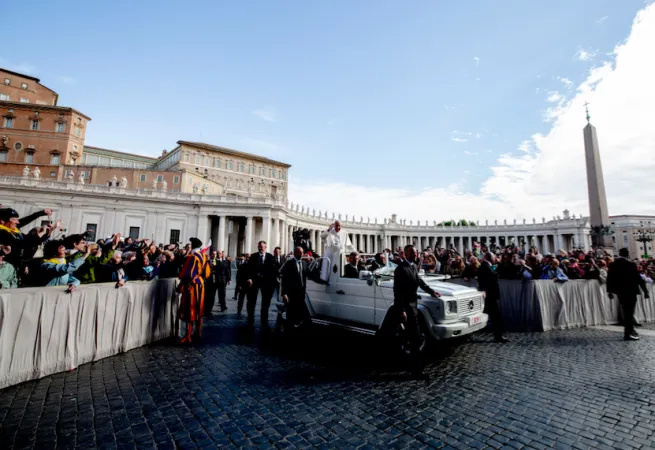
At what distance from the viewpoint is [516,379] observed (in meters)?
4.76

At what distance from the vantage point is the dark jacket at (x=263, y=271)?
750 centimetres

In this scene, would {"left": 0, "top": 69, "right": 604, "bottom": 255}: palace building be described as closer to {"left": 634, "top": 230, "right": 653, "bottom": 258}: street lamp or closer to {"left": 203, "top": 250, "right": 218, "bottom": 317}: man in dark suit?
{"left": 634, "top": 230, "right": 653, "bottom": 258}: street lamp

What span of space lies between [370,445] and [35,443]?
3.24m

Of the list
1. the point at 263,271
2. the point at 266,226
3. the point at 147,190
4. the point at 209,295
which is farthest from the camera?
the point at 266,226

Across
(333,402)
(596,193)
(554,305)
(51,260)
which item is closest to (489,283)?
(554,305)

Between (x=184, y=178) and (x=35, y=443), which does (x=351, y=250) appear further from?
(x=184, y=178)

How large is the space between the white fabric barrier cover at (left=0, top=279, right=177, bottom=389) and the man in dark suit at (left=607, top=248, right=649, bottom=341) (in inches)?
456

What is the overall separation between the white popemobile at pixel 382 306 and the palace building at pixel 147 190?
36.0 metres

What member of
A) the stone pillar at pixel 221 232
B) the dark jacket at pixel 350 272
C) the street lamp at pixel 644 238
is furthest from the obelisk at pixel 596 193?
the stone pillar at pixel 221 232

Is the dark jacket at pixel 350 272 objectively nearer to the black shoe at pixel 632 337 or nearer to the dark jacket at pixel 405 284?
the dark jacket at pixel 405 284

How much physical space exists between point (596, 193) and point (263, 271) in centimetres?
2381

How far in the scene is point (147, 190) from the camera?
128 feet

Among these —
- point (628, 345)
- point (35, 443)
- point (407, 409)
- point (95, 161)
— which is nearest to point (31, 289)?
point (35, 443)

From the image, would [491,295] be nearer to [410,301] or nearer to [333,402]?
[410,301]
